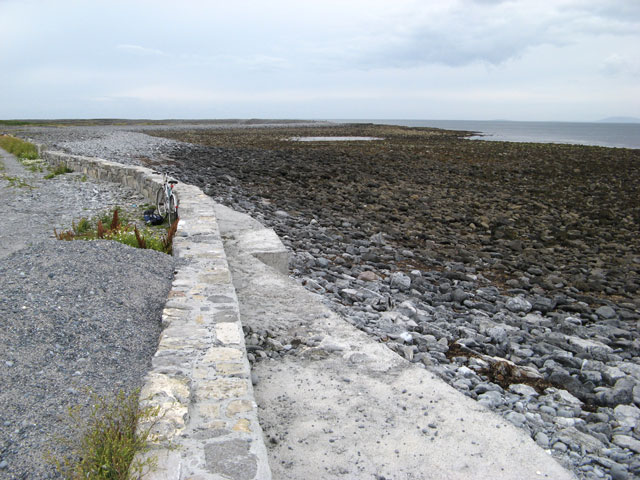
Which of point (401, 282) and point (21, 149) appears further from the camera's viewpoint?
point (21, 149)

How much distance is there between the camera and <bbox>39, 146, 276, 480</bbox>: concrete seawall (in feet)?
7.61

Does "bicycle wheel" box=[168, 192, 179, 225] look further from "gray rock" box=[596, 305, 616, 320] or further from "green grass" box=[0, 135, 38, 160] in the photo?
"green grass" box=[0, 135, 38, 160]

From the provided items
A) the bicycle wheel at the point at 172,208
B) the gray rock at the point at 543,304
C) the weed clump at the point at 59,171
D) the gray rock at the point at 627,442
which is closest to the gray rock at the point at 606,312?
the gray rock at the point at 543,304

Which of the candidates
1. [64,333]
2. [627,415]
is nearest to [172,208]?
[64,333]

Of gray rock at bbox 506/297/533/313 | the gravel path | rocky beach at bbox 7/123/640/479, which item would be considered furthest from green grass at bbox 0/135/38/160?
gray rock at bbox 506/297/533/313

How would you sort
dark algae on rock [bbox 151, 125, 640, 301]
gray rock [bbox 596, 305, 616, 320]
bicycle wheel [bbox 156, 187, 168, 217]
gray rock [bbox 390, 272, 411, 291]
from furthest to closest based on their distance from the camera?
bicycle wheel [bbox 156, 187, 168, 217] → dark algae on rock [bbox 151, 125, 640, 301] → gray rock [bbox 390, 272, 411, 291] → gray rock [bbox 596, 305, 616, 320]

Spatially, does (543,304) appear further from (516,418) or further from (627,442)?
(516,418)

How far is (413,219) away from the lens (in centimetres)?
1111

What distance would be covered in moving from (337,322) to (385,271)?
9.23 feet

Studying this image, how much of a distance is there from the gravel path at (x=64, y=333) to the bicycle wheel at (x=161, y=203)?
374 cm

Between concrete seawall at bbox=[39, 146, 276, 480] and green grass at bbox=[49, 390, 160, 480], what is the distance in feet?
0.23

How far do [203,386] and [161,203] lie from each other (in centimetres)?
673

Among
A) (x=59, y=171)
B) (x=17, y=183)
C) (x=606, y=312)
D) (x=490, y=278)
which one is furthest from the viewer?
(x=59, y=171)

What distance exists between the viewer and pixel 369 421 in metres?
3.28
